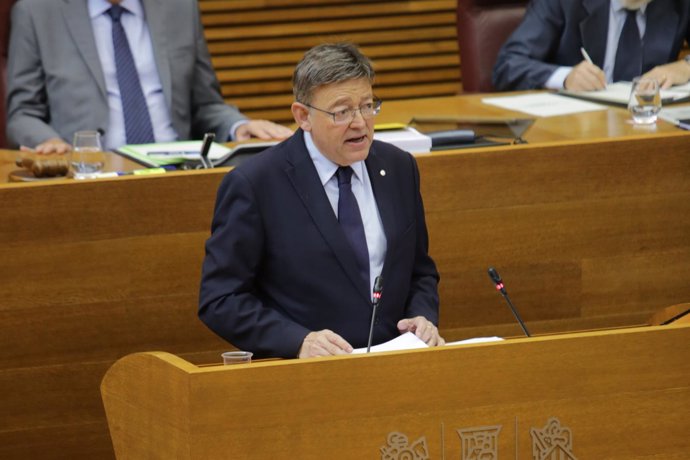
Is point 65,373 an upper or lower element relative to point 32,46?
lower

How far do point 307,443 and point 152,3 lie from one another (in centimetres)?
243

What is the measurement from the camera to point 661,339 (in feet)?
6.63

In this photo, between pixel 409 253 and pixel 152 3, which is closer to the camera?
pixel 409 253

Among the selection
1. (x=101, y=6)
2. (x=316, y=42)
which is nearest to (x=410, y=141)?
(x=101, y=6)

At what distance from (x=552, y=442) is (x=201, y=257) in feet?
4.48

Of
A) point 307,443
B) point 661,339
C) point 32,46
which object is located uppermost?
point 32,46

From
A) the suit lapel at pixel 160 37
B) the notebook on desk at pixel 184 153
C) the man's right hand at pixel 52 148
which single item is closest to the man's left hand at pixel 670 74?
the notebook on desk at pixel 184 153

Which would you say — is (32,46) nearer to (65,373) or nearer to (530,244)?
(65,373)

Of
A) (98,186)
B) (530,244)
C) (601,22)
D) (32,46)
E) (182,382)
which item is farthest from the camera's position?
(601,22)

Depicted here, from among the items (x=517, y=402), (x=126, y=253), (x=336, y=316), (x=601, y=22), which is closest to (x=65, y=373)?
(x=126, y=253)

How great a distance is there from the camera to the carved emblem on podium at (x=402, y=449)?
78.0 inches

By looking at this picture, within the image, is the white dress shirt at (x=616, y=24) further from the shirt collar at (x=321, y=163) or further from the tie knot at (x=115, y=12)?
the shirt collar at (x=321, y=163)

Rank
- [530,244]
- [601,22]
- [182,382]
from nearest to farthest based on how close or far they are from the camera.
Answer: [182,382] → [530,244] → [601,22]

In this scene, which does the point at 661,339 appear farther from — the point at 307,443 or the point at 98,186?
the point at 98,186
